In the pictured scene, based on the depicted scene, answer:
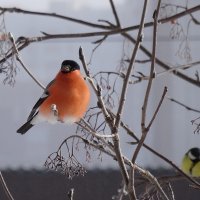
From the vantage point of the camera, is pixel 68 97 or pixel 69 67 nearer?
pixel 68 97

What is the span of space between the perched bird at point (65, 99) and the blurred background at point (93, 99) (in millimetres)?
1679

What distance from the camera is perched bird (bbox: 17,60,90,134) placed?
927mm

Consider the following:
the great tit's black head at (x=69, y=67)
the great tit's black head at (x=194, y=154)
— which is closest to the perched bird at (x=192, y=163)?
the great tit's black head at (x=194, y=154)

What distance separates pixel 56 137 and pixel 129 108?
376mm

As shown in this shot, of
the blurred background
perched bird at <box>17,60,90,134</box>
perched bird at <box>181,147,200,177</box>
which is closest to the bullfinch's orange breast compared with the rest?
perched bird at <box>17,60,90,134</box>

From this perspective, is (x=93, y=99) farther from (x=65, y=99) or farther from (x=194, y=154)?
(x=65, y=99)

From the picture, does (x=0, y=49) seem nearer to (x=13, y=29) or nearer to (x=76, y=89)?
(x=76, y=89)

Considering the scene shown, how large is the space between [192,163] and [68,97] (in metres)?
0.80

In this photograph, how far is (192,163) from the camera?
5.53 ft

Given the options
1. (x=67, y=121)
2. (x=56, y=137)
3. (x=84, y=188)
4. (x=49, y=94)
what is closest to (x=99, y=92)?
(x=67, y=121)

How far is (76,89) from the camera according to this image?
984mm

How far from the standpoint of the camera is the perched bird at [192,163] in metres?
1.67

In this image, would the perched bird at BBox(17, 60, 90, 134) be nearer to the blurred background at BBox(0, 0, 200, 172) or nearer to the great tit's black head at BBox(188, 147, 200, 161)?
the great tit's black head at BBox(188, 147, 200, 161)

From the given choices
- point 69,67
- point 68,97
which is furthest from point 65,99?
point 69,67
